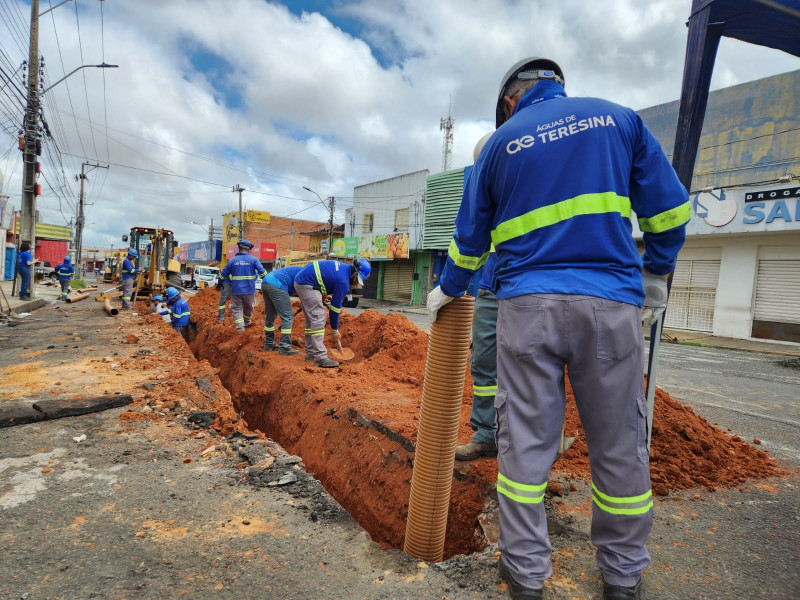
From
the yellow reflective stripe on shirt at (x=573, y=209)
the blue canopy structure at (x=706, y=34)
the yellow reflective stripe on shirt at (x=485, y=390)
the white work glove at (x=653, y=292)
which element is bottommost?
the yellow reflective stripe on shirt at (x=485, y=390)

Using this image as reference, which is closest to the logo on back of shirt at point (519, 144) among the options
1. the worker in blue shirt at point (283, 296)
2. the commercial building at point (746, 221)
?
the worker in blue shirt at point (283, 296)

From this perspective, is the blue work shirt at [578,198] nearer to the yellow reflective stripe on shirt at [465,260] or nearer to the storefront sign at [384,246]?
the yellow reflective stripe on shirt at [465,260]

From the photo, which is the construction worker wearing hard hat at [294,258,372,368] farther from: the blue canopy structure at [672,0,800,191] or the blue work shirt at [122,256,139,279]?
the blue work shirt at [122,256,139,279]

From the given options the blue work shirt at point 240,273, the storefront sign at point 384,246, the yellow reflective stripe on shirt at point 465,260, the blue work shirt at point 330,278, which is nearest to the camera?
the yellow reflective stripe on shirt at point 465,260

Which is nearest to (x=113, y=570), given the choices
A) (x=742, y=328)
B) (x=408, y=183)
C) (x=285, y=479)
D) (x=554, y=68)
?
(x=285, y=479)

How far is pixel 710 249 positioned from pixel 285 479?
684 inches

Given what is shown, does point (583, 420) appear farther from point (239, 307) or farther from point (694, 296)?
point (694, 296)

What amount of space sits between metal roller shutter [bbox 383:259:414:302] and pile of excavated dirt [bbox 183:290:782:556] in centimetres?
1966

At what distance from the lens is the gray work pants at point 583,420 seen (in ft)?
5.24

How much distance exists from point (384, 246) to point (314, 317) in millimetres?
20526

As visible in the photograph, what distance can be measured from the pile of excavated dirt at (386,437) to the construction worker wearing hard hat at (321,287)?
34 cm

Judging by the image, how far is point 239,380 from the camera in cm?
682

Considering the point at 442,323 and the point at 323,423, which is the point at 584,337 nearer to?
the point at 442,323

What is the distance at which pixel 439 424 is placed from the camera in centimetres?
207
